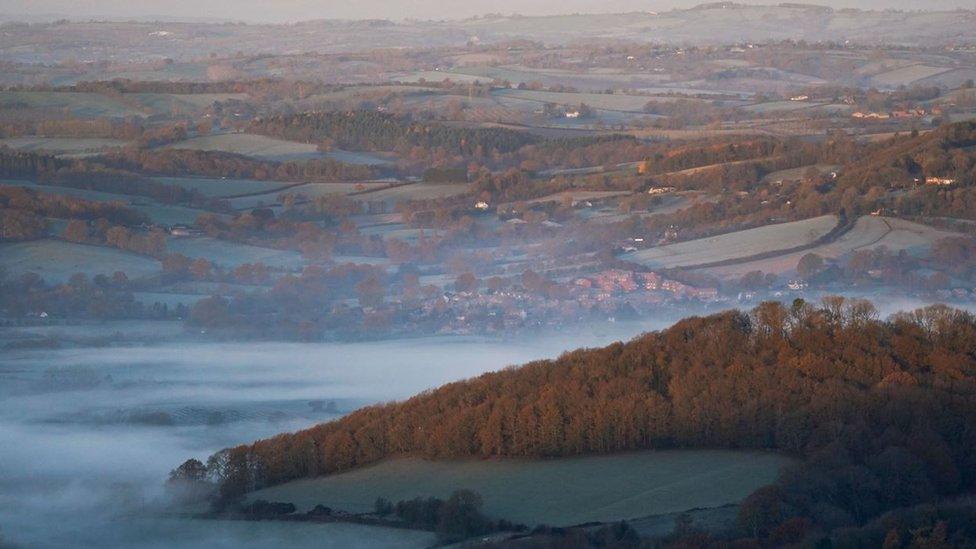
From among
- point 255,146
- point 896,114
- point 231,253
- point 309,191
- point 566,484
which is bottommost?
point 566,484

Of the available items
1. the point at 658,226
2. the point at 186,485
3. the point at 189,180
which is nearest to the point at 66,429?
the point at 186,485

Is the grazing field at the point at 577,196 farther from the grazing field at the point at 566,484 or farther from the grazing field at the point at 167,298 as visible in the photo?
the grazing field at the point at 566,484

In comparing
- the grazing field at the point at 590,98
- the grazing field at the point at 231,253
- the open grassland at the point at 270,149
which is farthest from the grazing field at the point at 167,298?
the grazing field at the point at 590,98

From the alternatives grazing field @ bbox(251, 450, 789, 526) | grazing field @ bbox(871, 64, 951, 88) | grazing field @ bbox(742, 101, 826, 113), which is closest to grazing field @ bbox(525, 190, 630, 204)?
grazing field @ bbox(742, 101, 826, 113)

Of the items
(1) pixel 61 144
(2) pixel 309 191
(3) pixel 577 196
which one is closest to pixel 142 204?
(2) pixel 309 191

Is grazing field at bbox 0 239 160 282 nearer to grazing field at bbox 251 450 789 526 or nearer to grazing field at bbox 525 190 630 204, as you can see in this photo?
grazing field at bbox 525 190 630 204

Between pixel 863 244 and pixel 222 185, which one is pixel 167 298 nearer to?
pixel 222 185

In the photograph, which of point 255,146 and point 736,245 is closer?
point 736,245
